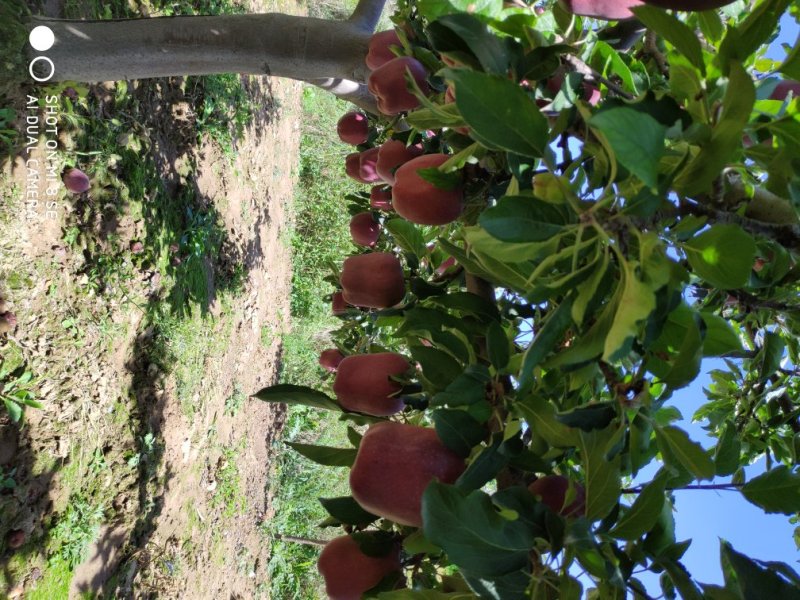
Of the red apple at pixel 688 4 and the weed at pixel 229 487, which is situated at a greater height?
the red apple at pixel 688 4

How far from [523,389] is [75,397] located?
2.29 m

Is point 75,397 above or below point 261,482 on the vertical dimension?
above

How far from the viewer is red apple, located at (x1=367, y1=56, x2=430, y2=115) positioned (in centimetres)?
120

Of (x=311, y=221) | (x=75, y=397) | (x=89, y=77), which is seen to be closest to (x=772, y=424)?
(x=89, y=77)

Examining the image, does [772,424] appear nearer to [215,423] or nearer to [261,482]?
[215,423]

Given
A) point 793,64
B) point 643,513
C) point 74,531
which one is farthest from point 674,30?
point 74,531

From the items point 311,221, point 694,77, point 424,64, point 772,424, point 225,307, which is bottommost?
point 311,221

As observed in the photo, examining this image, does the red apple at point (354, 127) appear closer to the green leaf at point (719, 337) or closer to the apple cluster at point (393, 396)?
the apple cluster at point (393, 396)

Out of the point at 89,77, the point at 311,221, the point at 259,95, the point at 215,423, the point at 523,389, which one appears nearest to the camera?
the point at 523,389

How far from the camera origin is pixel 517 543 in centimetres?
66

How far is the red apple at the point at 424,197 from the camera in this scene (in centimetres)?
105

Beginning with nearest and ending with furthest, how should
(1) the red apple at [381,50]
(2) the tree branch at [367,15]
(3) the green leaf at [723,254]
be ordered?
1. (3) the green leaf at [723,254]
2. (1) the red apple at [381,50]
3. (2) the tree branch at [367,15]

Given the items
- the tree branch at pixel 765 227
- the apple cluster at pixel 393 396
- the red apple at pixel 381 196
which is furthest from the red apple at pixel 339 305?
the tree branch at pixel 765 227

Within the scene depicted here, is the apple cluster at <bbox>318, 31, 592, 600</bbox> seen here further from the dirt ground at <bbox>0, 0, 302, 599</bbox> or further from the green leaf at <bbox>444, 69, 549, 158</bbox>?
the dirt ground at <bbox>0, 0, 302, 599</bbox>
